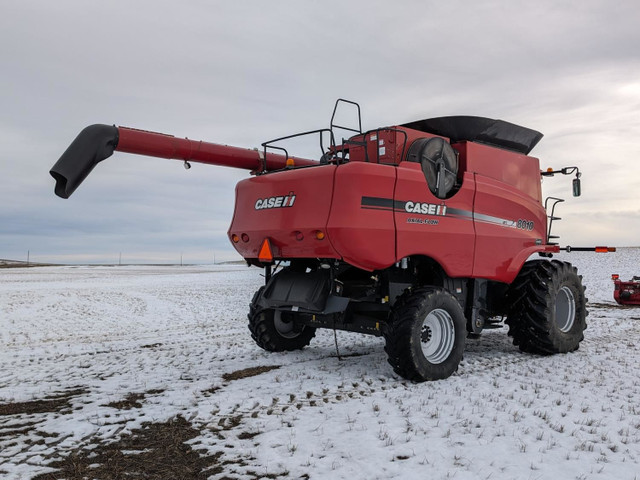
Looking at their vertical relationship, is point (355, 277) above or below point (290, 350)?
above

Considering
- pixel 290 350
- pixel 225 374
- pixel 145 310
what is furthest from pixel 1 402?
pixel 145 310

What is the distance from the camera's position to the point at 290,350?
8789 mm

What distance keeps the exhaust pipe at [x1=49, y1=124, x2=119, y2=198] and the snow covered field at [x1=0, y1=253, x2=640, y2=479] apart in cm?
260

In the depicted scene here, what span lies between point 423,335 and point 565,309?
3.49 meters

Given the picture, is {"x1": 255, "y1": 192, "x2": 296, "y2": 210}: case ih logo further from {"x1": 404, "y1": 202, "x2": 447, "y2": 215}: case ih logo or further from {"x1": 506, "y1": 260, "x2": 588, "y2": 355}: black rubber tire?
{"x1": 506, "y1": 260, "x2": 588, "y2": 355}: black rubber tire

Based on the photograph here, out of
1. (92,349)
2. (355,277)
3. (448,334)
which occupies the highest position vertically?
(355,277)

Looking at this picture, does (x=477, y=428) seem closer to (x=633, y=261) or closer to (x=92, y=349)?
(x=92, y=349)

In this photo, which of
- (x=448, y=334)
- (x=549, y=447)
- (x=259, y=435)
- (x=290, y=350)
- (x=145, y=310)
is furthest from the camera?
(x=145, y=310)

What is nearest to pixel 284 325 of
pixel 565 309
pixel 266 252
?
pixel 266 252

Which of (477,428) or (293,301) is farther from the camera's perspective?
(293,301)

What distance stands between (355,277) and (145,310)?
1126cm

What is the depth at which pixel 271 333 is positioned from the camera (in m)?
8.52

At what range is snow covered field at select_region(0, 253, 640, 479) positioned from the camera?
409 cm

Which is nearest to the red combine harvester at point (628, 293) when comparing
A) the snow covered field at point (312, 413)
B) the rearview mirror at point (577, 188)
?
the snow covered field at point (312, 413)
